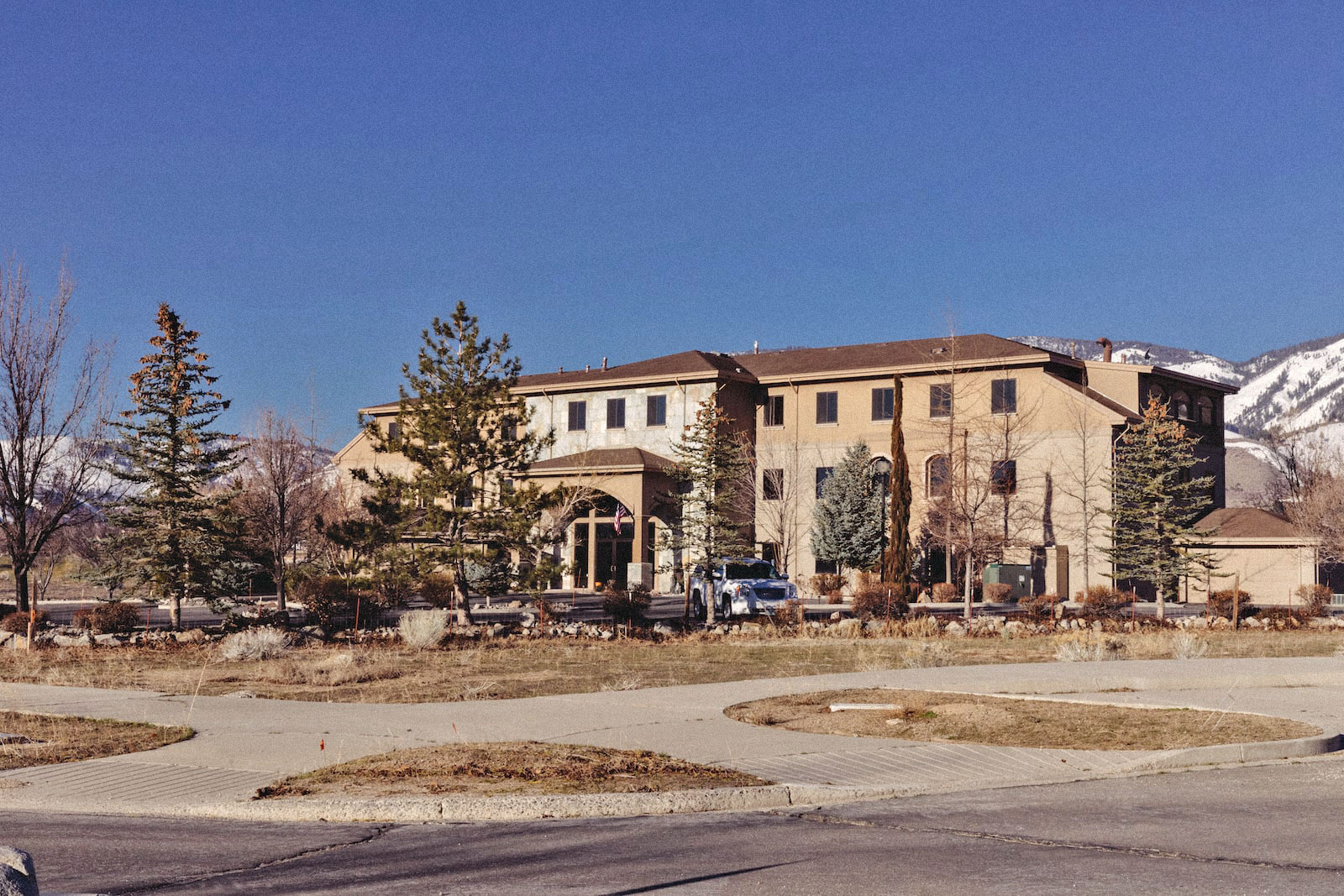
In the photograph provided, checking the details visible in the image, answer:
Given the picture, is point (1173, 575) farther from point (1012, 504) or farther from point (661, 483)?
point (661, 483)

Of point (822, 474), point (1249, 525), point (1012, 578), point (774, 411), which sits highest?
point (774, 411)

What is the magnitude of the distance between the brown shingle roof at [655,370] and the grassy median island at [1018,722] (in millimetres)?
38664

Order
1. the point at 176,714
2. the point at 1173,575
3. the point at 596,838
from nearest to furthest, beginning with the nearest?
the point at 596,838 → the point at 176,714 → the point at 1173,575

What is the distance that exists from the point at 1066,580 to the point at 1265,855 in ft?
136

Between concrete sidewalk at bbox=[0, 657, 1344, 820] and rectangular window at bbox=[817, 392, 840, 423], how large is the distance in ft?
116

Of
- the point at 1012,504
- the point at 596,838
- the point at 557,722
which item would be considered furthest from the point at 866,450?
the point at 596,838

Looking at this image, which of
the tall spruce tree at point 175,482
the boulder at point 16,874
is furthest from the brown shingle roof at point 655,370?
the boulder at point 16,874

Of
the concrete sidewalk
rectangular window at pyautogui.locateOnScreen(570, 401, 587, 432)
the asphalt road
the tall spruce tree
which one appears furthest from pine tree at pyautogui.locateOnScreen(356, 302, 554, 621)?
rectangular window at pyautogui.locateOnScreen(570, 401, 587, 432)

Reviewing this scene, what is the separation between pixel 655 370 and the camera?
56.1 m

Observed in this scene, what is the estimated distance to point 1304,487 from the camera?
181 ft

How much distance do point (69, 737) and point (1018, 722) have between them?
9.68m

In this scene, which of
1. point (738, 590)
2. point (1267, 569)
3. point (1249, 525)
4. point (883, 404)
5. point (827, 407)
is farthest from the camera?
point (827, 407)

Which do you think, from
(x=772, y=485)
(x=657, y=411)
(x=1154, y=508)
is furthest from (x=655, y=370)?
(x=1154, y=508)

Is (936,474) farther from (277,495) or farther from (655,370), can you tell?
(277,495)
